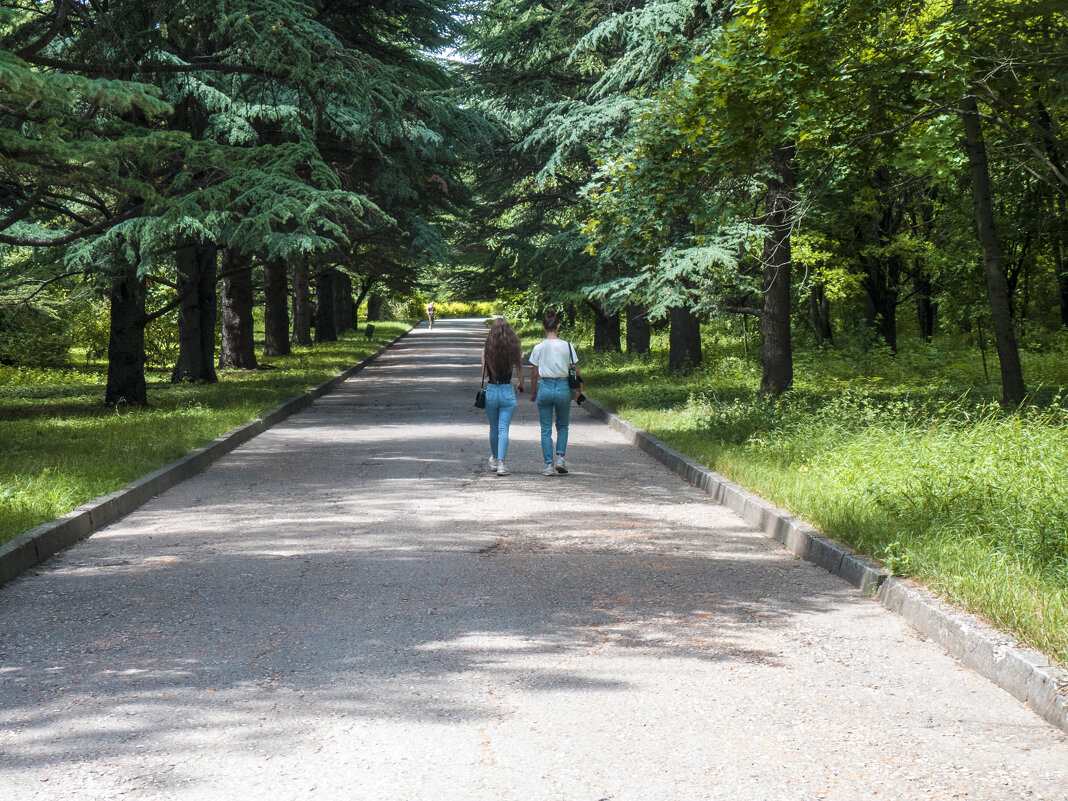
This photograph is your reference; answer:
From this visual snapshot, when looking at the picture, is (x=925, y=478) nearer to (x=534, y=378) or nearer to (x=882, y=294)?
(x=534, y=378)

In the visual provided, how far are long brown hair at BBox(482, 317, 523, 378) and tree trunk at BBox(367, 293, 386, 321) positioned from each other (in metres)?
66.8

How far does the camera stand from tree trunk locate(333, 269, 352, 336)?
171 feet

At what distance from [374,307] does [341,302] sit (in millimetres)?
28857

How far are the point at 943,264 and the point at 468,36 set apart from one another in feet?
46.3

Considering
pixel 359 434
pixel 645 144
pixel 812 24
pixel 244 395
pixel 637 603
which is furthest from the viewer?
pixel 244 395

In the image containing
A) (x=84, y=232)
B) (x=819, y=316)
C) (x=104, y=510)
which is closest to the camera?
(x=104, y=510)

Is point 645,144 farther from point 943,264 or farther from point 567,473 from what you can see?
point 943,264

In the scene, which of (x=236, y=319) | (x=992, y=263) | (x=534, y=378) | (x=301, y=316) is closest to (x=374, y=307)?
(x=301, y=316)

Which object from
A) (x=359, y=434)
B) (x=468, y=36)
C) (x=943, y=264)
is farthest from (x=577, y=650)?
(x=468, y=36)

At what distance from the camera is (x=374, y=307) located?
83000 millimetres

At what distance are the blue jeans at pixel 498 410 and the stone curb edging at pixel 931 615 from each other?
286cm

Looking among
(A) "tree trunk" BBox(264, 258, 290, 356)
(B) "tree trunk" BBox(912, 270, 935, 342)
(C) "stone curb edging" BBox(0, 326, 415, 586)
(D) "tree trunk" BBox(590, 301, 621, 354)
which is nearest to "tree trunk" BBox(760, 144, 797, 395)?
(C) "stone curb edging" BBox(0, 326, 415, 586)

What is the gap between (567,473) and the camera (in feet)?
40.6

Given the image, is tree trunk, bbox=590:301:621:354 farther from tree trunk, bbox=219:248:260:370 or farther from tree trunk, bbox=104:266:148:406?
tree trunk, bbox=104:266:148:406
